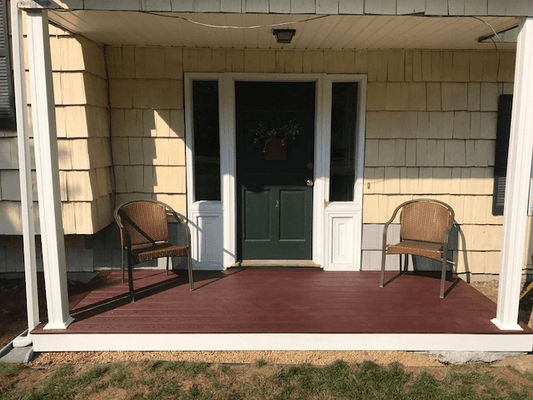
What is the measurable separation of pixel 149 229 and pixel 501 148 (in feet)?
11.1

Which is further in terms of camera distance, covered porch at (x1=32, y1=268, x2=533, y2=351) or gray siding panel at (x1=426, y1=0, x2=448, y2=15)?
covered porch at (x1=32, y1=268, x2=533, y2=351)

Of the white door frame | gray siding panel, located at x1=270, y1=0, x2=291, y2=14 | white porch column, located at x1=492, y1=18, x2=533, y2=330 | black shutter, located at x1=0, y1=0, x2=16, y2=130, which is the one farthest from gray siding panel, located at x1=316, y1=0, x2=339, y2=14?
black shutter, located at x1=0, y1=0, x2=16, y2=130

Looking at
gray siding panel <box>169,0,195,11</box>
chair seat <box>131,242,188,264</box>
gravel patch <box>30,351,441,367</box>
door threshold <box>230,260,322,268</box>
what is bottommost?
gravel patch <box>30,351,441,367</box>

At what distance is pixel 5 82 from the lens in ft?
12.7

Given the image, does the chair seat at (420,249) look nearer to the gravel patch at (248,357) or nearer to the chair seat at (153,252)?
the gravel patch at (248,357)

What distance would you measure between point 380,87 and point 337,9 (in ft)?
5.01

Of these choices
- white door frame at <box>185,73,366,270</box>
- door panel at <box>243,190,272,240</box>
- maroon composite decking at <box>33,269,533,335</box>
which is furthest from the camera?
door panel at <box>243,190,272,240</box>

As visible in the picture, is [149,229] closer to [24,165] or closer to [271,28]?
[24,165]

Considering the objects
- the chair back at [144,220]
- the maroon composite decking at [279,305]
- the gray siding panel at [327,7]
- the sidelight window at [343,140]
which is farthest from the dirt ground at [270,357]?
the gray siding panel at [327,7]

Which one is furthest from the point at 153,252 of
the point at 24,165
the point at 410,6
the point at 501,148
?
the point at 501,148

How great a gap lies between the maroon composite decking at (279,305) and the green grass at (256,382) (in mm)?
260

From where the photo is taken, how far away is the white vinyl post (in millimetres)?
2934

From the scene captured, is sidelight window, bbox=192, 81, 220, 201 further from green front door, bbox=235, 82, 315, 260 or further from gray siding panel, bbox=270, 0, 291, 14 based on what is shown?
gray siding panel, bbox=270, 0, 291, 14

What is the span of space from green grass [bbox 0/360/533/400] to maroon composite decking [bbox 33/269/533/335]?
26 centimetres
